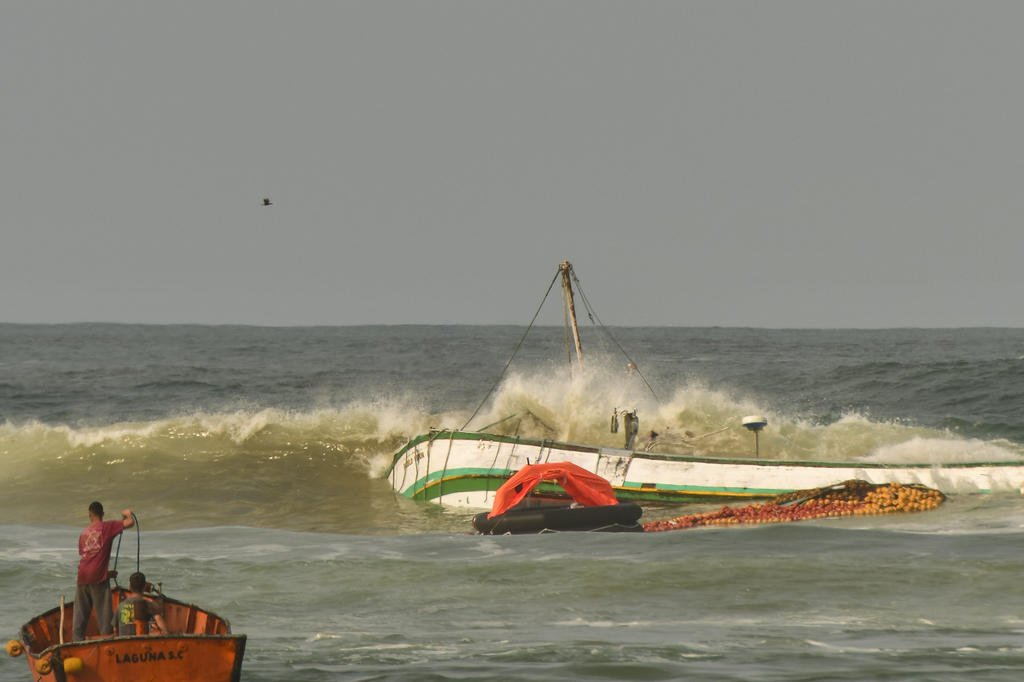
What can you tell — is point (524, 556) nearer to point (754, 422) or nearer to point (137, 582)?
point (137, 582)

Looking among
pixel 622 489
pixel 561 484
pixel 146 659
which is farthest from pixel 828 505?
pixel 146 659

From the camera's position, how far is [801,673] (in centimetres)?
1303

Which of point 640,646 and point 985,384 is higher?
point 985,384

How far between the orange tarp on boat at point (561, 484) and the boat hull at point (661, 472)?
4.56ft

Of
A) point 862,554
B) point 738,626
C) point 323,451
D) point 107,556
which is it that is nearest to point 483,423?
point 323,451

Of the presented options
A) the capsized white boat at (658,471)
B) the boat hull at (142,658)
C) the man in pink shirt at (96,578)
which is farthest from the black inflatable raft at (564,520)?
the boat hull at (142,658)

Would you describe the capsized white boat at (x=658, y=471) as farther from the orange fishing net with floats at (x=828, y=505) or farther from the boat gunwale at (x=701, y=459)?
the orange fishing net with floats at (x=828, y=505)

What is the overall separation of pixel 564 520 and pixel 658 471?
4.93 metres

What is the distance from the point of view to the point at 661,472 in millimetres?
27438

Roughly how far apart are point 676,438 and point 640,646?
75.9 ft

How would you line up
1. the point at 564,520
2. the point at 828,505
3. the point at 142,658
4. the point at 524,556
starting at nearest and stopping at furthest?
the point at 142,658, the point at 524,556, the point at 564,520, the point at 828,505

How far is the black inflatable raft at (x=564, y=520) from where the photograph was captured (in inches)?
908

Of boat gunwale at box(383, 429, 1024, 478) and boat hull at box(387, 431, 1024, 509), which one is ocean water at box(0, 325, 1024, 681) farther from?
boat gunwale at box(383, 429, 1024, 478)

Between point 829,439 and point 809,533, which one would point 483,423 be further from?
point 809,533
